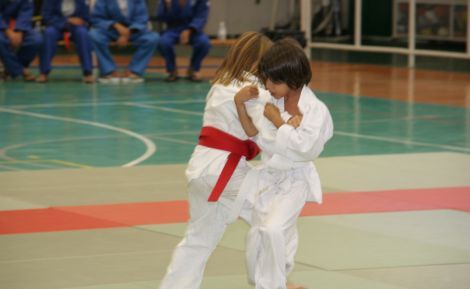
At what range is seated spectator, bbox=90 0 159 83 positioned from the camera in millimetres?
16234

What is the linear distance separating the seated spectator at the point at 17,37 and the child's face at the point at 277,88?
451 inches

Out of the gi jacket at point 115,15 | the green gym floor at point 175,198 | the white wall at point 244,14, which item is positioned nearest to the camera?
the green gym floor at point 175,198

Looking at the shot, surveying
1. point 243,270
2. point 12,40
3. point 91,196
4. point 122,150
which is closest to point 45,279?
point 243,270

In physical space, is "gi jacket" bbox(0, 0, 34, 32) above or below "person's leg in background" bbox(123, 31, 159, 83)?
above

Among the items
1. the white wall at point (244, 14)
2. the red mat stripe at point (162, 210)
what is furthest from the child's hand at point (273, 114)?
the white wall at point (244, 14)

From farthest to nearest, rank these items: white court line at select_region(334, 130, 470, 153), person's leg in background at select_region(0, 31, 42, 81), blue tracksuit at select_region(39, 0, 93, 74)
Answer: blue tracksuit at select_region(39, 0, 93, 74) → person's leg in background at select_region(0, 31, 42, 81) → white court line at select_region(334, 130, 470, 153)

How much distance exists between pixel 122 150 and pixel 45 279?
4671 mm

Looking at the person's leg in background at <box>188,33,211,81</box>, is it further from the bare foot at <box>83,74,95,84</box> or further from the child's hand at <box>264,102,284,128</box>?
the child's hand at <box>264,102,284,128</box>

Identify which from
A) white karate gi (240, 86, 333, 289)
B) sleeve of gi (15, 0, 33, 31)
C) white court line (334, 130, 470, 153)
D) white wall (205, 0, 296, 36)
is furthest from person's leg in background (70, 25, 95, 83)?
white karate gi (240, 86, 333, 289)

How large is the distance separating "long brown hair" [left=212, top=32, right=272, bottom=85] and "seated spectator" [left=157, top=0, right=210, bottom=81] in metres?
11.2

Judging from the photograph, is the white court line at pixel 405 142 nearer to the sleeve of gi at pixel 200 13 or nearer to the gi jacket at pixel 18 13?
the sleeve of gi at pixel 200 13

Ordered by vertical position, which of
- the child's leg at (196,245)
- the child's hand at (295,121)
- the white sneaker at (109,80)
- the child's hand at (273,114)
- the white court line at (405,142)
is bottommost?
the white sneaker at (109,80)

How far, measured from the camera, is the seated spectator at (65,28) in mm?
16047

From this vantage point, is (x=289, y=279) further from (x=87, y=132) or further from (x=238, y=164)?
(x=87, y=132)
